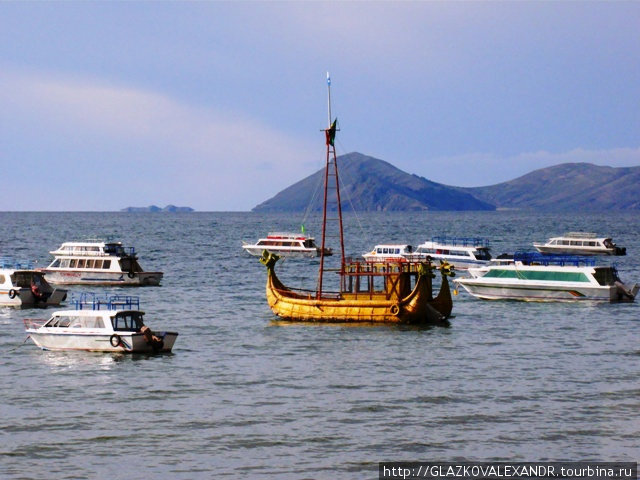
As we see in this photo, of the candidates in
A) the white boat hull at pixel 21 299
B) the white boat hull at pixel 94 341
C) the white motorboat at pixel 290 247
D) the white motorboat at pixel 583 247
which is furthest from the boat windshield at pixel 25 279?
the white motorboat at pixel 583 247

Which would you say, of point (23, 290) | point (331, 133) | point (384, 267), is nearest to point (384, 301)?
point (384, 267)

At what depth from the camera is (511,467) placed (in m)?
31.4

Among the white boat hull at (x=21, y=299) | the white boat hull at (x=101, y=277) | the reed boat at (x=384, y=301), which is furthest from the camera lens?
the white boat hull at (x=101, y=277)

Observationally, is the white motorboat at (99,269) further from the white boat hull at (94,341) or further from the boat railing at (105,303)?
the white boat hull at (94,341)

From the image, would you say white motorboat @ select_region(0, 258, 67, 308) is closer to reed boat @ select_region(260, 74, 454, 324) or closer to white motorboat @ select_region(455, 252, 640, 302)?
reed boat @ select_region(260, 74, 454, 324)

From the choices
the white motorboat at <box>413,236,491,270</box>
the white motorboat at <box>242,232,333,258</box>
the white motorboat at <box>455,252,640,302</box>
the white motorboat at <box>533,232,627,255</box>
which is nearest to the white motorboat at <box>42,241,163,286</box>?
the white motorboat at <box>455,252,640,302</box>

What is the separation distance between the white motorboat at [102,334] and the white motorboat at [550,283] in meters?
36.6

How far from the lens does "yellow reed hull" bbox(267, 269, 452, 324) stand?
62.0 m

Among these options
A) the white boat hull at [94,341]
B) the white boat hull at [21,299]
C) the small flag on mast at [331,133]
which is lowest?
the white boat hull at [94,341]

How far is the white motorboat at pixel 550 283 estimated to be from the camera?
77.5m

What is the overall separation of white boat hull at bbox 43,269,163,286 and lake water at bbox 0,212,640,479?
27967 millimetres

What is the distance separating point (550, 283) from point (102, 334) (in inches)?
1601

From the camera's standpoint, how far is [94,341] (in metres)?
50.6

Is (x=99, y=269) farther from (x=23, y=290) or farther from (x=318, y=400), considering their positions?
(x=318, y=400)
